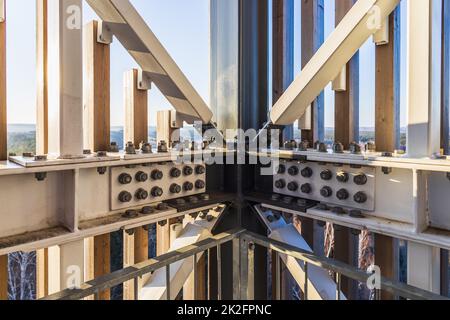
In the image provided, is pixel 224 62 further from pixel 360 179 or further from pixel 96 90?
pixel 360 179

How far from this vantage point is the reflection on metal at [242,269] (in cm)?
90

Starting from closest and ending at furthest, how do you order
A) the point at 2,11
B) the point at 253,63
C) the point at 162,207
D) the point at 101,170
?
the point at 2,11 < the point at 101,170 < the point at 162,207 < the point at 253,63

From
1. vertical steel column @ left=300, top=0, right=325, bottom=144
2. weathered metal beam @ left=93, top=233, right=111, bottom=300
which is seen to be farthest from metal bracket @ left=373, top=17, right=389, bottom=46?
weathered metal beam @ left=93, top=233, right=111, bottom=300

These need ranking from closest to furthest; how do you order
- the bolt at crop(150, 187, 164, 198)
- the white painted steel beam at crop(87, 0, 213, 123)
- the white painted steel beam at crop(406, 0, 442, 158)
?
the white painted steel beam at crop(406, 0, 442, 158) → the white painted steel beam at crop(87, 0, 213, 123) → the bolt at crop(150, 187, 164, 198)

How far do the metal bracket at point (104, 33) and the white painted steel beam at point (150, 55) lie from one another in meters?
0.02

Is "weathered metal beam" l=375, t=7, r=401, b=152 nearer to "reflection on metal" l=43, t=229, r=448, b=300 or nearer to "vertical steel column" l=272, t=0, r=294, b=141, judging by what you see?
"vertical steel column" l=272, t=0, r=294, b=141

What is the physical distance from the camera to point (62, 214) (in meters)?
1.40

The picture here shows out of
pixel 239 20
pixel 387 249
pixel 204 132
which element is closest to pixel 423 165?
pixel 387 249

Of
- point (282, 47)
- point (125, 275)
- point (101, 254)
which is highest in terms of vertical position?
point (282, 47)

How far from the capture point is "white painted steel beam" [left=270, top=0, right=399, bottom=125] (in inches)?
59.5

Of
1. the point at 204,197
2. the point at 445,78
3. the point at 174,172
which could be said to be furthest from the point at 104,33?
the point at 445,78

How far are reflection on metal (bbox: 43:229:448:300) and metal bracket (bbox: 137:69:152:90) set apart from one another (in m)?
1.06

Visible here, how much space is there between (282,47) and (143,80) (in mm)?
1076

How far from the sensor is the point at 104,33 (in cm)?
161
